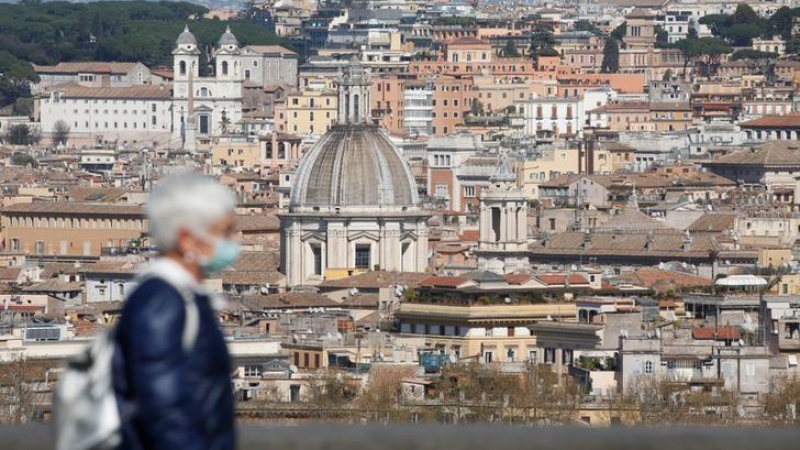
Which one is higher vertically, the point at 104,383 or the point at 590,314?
the point at 104,383

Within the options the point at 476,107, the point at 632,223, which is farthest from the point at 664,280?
the point at 476,107

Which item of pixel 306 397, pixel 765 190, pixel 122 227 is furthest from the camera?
pixel 765 190

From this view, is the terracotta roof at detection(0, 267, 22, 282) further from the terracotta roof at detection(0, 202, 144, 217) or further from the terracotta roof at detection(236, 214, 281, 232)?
the terracotta roof at detection(0, 202, 144, 217)

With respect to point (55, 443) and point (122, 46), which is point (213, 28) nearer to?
point (122, 46)

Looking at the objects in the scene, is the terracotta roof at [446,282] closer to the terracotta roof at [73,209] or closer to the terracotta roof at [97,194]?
the terracotta roof at [73,209]

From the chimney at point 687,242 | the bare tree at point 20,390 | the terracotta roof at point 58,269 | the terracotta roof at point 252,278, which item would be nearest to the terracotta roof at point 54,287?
the terracotta roof at point 58,269

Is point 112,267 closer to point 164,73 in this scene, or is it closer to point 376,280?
point 376,280

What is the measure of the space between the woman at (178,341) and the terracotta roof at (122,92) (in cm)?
12984

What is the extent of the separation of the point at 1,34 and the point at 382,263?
104223 mm

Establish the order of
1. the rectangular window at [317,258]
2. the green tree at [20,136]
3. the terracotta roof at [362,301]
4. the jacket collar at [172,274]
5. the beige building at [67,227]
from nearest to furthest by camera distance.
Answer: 1. the jacket collar at [172,274]
2. the terracotta roof at [362,301]
3. the rectangular window at [317,258]
4. the beige building at [67,227]
5. the green tree at [20,136]

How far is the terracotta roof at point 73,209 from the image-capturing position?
242ft

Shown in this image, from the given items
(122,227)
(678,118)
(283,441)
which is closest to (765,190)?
(122,227)

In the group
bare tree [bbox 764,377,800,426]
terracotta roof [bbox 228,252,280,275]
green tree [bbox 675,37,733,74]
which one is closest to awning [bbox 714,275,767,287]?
bare tree [bbox 764,377,800,426]

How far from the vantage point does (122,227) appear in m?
73.4
